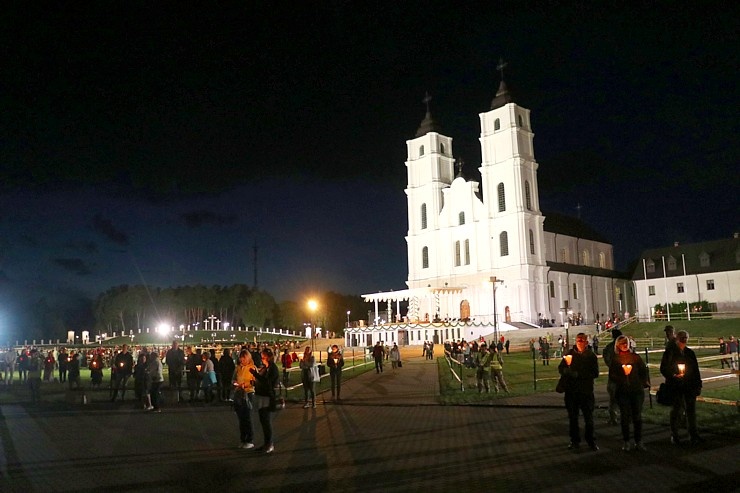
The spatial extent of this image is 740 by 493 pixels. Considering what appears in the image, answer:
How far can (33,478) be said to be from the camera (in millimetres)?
8820

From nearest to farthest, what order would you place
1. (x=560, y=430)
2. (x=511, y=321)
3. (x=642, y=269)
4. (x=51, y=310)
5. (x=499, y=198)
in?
(x=560, y=430) < (x=511, y=321) < (x=499, y=198) < (x=642, y=269) < (x=51, y=310)

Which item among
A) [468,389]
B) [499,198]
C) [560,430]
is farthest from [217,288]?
[560,430]

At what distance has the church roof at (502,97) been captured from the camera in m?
66.9

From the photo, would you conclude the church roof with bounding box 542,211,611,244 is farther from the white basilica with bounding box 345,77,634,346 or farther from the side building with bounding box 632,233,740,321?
the side building with bounding box 632,233,740,321

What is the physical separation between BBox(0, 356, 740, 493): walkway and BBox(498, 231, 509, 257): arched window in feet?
168

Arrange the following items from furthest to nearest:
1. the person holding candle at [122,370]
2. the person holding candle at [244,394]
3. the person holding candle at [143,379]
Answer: the person holding candle at [122,370], the person holding candle at [143,379], the person holding candle at [244,394]

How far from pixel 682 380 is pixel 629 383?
3.91ft

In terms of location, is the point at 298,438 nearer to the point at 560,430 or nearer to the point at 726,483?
the point at 560,430

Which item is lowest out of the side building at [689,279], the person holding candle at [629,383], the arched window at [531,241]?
the person holding candle at [629,383]

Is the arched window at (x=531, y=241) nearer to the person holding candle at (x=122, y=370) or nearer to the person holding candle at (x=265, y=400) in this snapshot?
the person holding candle at (x=122, y=370)

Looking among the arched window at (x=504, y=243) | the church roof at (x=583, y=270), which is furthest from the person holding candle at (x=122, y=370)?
the church roof at (x=583, y=270)

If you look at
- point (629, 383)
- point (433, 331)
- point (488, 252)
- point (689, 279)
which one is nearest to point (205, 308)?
point (488, 252)

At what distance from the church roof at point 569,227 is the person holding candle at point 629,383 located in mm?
63932

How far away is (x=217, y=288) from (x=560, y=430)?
12675cm
